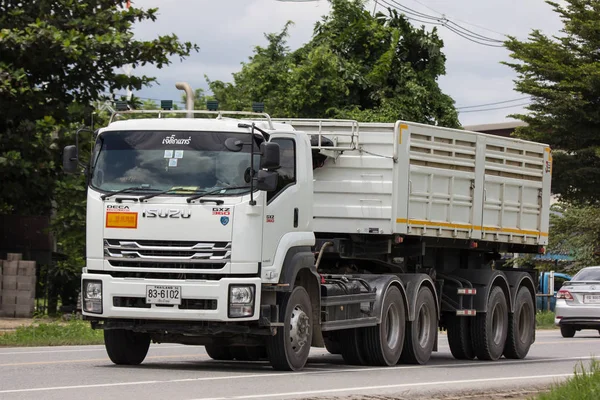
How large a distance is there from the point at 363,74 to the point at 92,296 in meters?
28.2

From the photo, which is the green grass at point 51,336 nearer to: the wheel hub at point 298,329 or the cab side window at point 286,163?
the wheel hub at point 298,329

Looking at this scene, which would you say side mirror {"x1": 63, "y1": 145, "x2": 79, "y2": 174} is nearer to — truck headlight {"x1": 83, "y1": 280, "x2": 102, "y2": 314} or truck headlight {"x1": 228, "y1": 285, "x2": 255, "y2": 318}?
truck headlight {"x1": 83, "y1": 280, "x2": 102, "y2": 314}

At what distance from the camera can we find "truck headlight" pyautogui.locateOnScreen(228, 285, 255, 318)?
14133 mm

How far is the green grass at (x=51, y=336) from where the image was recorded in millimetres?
20438

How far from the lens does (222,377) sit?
13805mm

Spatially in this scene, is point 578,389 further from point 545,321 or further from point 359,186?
point 545,321

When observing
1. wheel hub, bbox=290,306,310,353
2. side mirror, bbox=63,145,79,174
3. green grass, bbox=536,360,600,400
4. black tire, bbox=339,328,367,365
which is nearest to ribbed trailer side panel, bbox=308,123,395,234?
black tire, bbox=339,328,367,365

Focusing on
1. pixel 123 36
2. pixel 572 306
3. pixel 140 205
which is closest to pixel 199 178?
pixel 140 205

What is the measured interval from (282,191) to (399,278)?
11.8ft

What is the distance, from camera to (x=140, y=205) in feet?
46.8

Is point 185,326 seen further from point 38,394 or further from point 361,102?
point 361,102

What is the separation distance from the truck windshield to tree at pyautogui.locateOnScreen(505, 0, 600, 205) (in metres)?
→ 25.7

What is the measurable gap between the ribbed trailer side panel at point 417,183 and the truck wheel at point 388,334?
99 centimetres

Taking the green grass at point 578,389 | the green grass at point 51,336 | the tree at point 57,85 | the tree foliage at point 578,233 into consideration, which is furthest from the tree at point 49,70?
the tree foliage at point 578,233
